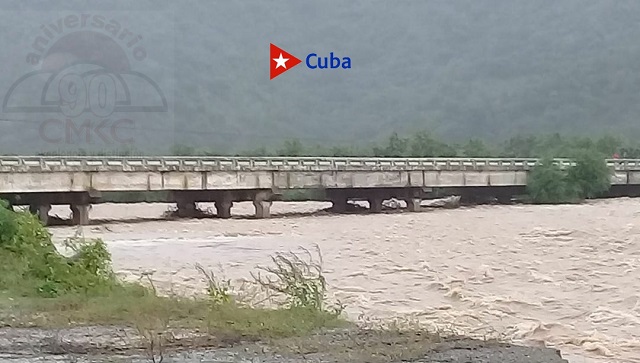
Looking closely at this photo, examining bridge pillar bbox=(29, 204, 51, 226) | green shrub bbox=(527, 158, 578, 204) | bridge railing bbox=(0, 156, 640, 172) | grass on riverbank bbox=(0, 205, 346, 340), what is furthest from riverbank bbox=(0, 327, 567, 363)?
green shrub bbox=(527, 158, 578, 204)

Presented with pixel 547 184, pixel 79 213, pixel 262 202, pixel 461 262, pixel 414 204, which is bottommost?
pixel 461 262

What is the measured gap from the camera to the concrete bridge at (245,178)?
143 feet

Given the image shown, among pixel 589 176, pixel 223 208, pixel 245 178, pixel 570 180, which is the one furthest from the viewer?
pixel 570 180

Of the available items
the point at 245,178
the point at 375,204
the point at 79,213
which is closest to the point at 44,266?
the point at 79,213

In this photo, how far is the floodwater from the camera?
52.6 feet

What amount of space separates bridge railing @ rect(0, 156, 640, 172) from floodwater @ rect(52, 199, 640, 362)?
3037 millimetres

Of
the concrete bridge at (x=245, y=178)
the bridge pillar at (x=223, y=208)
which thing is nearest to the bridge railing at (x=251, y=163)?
the concrete bridge at (x=245, y=178)

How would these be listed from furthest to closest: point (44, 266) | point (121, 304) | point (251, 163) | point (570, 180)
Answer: point (570, 180)
point (251, 163)
point (44, 266)
point (121, 304)

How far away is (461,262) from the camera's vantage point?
27078 millimetres

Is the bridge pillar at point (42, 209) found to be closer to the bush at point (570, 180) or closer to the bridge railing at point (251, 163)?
the bridge railing at point (251, 163)

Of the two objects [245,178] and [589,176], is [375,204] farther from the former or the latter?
[589,176]

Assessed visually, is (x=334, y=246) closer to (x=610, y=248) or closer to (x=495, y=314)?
(x=610, y=248)

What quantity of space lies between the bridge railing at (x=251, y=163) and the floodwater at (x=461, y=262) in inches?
120

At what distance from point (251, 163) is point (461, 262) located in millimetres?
24146
